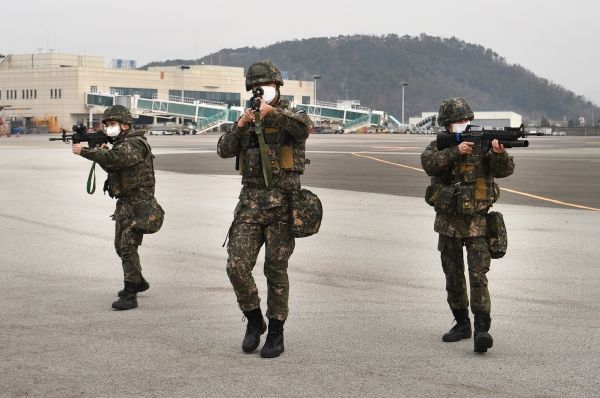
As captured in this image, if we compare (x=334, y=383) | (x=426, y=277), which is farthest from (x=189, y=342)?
(x=426, y=277)

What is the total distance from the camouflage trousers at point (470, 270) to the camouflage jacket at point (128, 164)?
304 centimetres

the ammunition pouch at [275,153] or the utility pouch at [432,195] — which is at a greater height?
the ammunition pouch at [275,153]

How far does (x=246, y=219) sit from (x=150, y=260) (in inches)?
170

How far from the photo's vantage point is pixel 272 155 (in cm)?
647

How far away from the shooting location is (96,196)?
1834cm

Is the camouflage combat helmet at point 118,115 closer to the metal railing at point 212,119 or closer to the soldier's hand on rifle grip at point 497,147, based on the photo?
the soldier's hand on rifle grip at point 497,147

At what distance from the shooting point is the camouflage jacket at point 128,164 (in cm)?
802

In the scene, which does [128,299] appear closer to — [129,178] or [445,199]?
[129,178]

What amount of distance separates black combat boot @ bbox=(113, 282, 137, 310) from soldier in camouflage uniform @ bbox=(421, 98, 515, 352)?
2.95 metres

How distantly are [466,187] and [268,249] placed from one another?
1.66m

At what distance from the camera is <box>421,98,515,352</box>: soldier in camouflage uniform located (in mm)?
6633

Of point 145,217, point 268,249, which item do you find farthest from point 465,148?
point 145,217

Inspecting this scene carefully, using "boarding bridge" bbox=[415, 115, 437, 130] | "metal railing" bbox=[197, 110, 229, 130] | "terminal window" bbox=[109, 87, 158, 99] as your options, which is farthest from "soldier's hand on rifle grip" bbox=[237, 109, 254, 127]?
"terminal window" bbox=[109, 87, 158, 99]

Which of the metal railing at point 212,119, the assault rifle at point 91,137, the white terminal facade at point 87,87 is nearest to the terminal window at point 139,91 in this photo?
the white terminal facade at point 87,87
